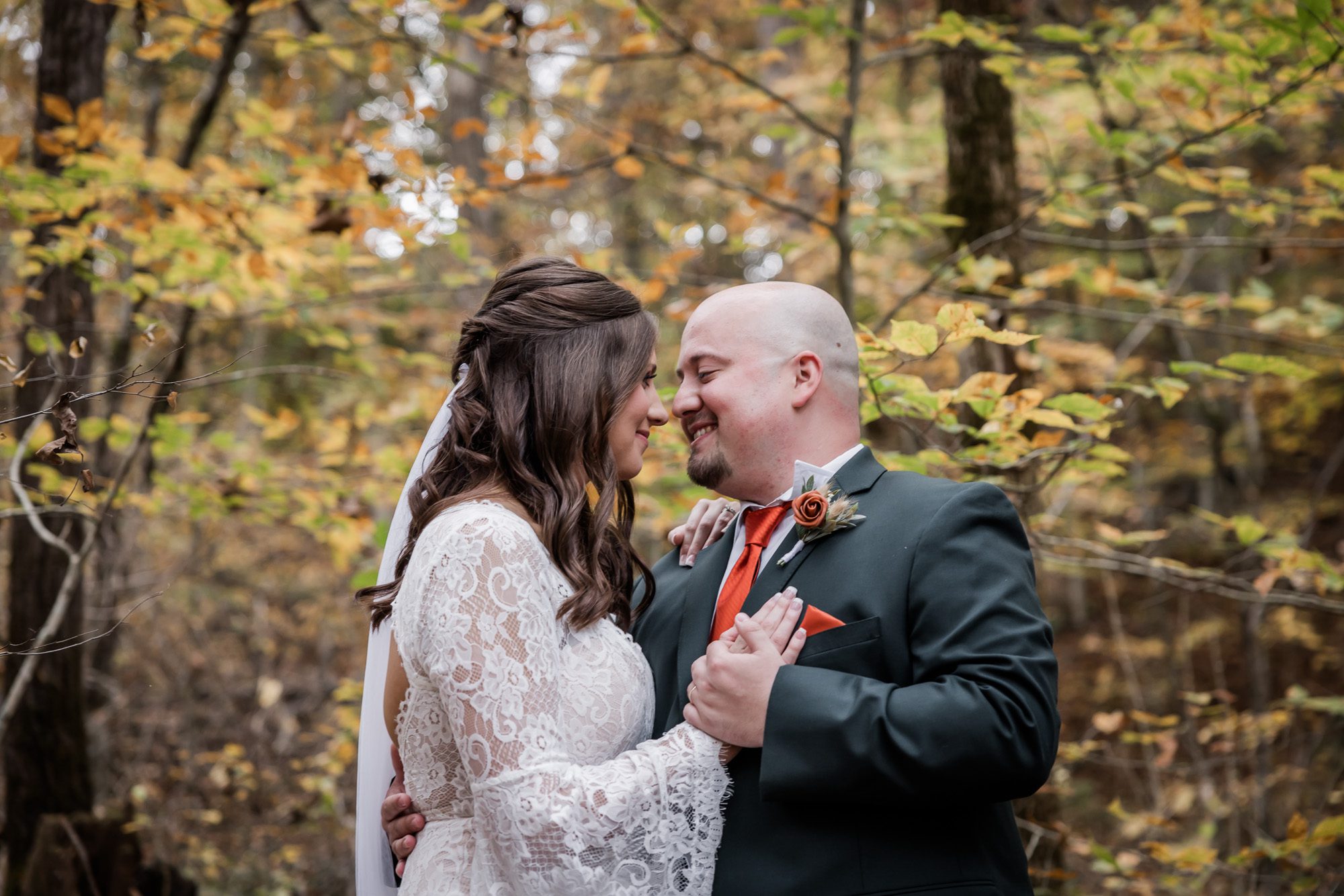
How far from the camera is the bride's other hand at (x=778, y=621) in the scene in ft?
7.73

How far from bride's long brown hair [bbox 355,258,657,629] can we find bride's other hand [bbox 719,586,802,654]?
0.40m

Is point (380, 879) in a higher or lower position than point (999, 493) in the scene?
lower

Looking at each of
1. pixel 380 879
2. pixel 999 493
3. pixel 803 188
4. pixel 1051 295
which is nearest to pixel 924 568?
pixel 999 493

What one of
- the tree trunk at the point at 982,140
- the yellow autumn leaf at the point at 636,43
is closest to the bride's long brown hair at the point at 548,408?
the yellow autumn leaf at the point at 636,43

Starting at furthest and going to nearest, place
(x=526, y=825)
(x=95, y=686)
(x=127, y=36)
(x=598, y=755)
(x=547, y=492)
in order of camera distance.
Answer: (x=127, y=36), (x=95, y=686), (x=547, y=492), (x=598, y=755), (x=526, y=825)

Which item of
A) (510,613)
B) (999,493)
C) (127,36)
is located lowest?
(510,613)

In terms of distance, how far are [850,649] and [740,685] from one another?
279mm

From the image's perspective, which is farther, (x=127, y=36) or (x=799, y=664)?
(x=127, y=36)

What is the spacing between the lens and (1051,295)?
1098 centimetres

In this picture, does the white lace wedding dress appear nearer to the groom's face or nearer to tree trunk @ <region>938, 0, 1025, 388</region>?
the groom's face

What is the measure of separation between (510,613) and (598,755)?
1.48 feet

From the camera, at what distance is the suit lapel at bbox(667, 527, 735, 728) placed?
260cm

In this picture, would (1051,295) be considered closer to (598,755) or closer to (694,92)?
(694,92)

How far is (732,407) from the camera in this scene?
2809 millimetres
